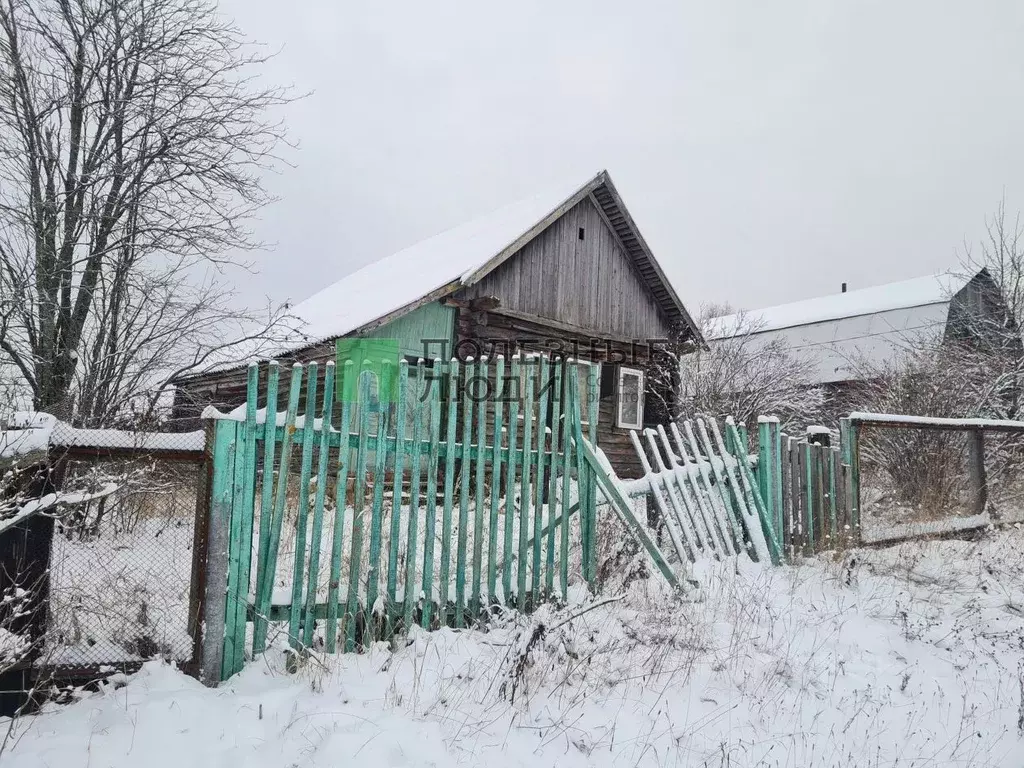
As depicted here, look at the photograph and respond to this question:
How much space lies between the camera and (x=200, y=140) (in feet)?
23.5

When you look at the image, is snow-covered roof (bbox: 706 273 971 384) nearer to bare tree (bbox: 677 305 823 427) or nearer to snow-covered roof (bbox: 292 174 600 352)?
bare tree (bbox: 677 305 823 427)

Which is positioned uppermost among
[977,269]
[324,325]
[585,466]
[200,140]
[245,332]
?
[977,269]

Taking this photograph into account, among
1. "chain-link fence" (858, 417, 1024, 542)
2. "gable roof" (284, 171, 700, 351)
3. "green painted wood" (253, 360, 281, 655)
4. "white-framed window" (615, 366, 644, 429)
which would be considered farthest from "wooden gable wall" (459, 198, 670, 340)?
"green painted wood" (253, 360, 281, 655)

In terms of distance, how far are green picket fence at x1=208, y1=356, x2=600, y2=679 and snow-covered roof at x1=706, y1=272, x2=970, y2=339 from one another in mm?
17593

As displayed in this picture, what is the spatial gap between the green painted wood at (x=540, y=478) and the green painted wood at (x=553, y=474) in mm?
54

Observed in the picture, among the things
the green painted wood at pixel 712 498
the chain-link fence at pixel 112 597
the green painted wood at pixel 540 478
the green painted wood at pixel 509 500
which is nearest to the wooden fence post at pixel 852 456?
the green painted wood at pixel 712 498

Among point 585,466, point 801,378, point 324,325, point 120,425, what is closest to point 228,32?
point 120,425

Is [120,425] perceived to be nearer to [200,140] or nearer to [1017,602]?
[200,140]

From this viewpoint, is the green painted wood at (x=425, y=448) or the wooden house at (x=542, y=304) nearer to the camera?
the green painted wood at (x=425, y=448)

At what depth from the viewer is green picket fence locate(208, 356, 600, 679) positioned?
3330 mm

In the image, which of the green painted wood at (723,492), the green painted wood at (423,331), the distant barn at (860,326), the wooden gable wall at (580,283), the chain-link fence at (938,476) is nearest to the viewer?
the green painted wood at (723,492)

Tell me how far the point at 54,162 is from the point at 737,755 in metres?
7.76

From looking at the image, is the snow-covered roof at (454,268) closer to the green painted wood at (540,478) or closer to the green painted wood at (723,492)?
the green painted wood at (540,478)

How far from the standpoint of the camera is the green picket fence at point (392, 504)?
3330 mm
